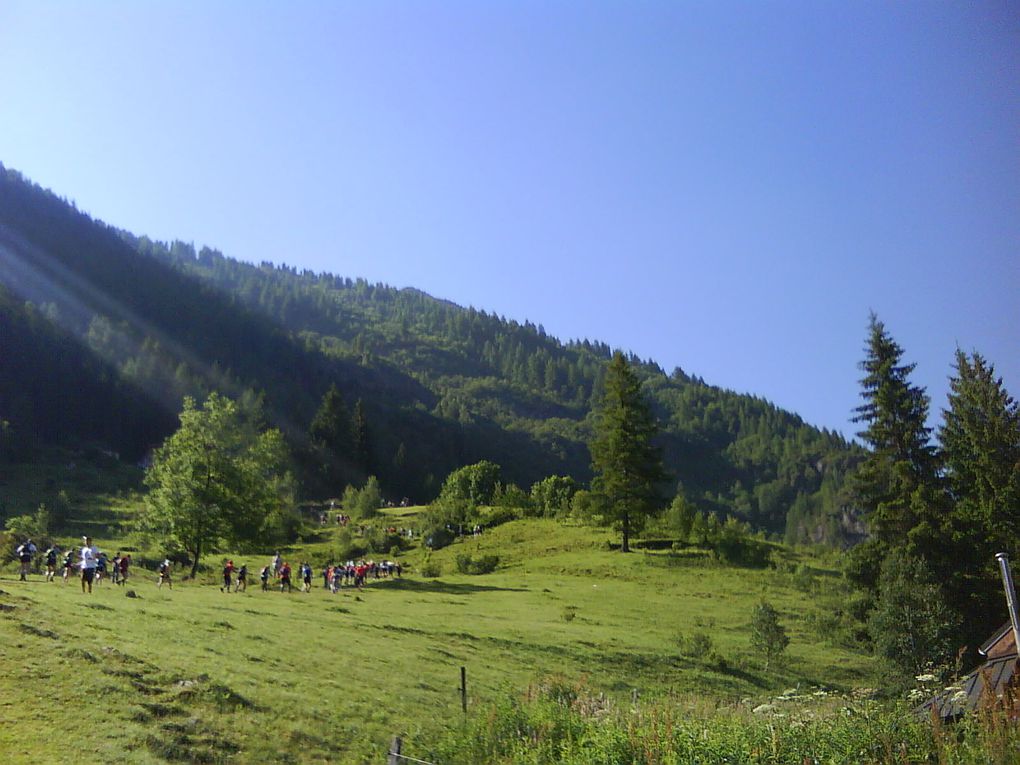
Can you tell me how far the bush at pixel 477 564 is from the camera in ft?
182

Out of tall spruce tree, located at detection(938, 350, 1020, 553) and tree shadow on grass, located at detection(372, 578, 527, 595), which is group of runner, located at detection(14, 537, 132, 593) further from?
tall spruce tree, located at detection(938, 350, 1020, 553)

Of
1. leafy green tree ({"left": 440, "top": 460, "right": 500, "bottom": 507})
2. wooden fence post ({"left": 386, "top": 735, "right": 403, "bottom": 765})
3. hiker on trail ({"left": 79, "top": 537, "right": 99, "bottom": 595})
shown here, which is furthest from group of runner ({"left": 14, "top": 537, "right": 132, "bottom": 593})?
leafy green tree ({"left": 440, "top": 460, "right": 500, "bottom": 507})

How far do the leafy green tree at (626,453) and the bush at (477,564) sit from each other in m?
10.0

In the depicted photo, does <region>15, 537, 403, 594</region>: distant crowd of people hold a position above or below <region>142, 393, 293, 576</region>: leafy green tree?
below

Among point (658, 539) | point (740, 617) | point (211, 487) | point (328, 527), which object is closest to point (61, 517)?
point (328, 527)

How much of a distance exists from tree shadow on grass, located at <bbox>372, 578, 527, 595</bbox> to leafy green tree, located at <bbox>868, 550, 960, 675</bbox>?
69.5ft

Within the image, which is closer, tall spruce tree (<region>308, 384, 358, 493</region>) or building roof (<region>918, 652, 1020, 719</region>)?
building roof (<region>918, 652, 1020, 719</region>)

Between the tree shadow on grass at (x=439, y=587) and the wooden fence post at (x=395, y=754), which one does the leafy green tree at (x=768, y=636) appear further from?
the wooden fence post at (x=395, y=754)

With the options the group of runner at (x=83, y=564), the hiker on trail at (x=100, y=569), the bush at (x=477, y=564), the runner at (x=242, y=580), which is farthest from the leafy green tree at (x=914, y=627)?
the hiker on trail at (x=100, y=569)

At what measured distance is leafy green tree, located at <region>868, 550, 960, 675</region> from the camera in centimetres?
2755

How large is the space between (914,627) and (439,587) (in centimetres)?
2619

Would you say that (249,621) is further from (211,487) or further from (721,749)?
(211,487)

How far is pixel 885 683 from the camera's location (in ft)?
91.0

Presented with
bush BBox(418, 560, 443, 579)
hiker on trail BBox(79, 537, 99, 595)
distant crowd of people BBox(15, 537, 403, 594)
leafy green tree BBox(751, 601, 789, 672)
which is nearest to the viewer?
hiker on trail BBox(79, 537, 99, 595)
